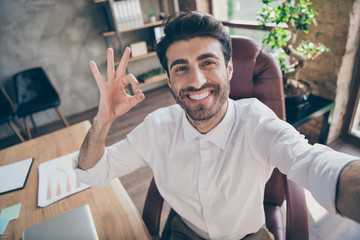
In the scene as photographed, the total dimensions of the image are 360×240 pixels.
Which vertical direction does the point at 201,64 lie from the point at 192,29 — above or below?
below

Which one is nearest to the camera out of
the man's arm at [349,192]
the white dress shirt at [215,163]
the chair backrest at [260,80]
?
the man's arm at [349,192]

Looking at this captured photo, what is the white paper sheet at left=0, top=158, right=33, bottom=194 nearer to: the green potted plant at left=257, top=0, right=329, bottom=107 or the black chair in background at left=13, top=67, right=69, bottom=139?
the green potted plant at left=257, top=0, right=329, bottom=107

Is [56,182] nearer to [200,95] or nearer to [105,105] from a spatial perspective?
[105,105]

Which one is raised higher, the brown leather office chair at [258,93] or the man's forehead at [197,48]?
the man's forehead at [197,48]

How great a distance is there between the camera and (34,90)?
11.0ft

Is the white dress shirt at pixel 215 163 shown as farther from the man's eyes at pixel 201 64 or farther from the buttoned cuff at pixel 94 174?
the man's eyes at pixel 201 64

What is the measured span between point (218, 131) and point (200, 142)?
95 millimetres

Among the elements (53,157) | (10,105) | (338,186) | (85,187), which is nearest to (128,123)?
(10,105)

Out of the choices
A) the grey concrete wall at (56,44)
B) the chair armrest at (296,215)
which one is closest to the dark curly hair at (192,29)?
the chair armrest at (296,215)

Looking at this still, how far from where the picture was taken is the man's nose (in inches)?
38.4

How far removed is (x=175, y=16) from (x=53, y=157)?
1040 millimetres

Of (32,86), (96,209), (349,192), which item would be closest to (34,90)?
(32,86)

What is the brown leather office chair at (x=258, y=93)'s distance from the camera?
3.45ft

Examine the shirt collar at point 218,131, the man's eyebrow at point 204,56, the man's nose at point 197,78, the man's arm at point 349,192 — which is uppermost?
the man's eyebrow at point 204,56
